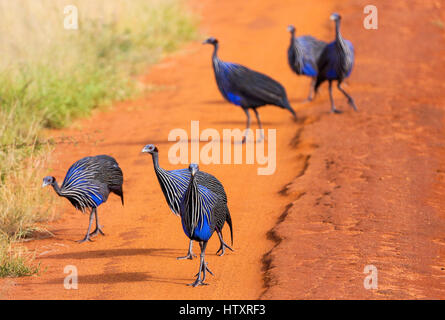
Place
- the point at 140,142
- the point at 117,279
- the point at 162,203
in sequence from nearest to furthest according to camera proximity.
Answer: the point at 117,279
the point at 162,203
the point at 140,142

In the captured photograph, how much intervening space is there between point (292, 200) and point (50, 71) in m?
5.27

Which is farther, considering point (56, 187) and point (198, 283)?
point (56, 187)

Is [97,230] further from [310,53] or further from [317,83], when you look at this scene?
[310,53]

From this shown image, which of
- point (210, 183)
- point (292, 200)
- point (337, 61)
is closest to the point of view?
point (210, 183)

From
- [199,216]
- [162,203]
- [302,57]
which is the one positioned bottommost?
[199,216]

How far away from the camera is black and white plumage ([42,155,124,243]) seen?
7488 mm

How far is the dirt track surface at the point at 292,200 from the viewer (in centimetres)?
633

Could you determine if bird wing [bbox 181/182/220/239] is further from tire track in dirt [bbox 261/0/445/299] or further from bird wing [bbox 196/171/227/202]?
tire track in dirt [bbox 261/0/445/299]

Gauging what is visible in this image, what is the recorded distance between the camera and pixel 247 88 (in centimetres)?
1031

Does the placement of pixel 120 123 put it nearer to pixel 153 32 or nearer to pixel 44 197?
pixel 44 197

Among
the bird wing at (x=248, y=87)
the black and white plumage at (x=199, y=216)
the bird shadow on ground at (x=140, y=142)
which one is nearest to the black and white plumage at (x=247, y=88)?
the bird wing at (x=248, y=87)

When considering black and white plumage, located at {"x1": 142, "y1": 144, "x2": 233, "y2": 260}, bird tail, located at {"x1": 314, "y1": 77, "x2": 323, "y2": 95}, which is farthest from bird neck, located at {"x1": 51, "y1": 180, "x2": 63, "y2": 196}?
bird tail, located at {"x1": 314, "y1": 77, "x2": 323, "y2": 95}

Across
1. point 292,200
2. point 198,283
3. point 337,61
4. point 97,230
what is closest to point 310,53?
point 337,61
